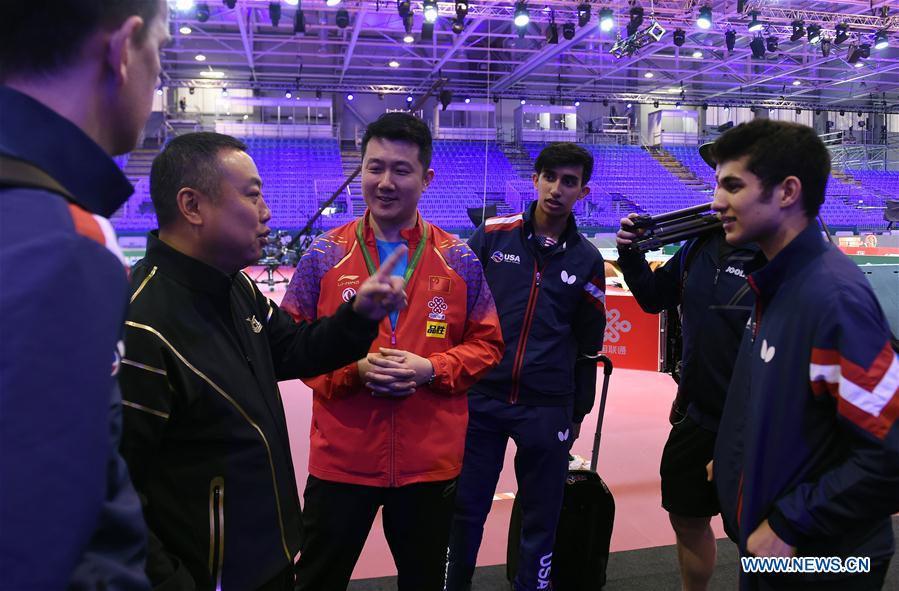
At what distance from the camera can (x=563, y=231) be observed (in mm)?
2645

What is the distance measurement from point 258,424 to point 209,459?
113 mm

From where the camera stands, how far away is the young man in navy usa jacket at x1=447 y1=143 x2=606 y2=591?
241 cm

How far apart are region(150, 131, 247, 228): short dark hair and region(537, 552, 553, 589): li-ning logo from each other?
1.77 meters

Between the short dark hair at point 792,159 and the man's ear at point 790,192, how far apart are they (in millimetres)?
12

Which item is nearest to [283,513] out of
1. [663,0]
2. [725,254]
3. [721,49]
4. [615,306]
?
[725,254]

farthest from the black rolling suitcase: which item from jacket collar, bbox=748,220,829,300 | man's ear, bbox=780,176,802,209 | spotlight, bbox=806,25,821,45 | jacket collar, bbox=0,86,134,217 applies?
spotlight, bbox=806,25,821,45

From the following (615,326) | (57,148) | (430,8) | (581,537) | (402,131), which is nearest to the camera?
(57,148)

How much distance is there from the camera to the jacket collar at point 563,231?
103 inches

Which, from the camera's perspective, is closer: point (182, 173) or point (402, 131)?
point (182, 173)

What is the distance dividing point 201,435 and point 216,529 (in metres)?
0.18

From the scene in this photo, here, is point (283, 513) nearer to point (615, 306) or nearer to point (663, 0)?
point (615, 306)

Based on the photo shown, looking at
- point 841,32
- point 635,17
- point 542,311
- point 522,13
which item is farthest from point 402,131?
point 841,32

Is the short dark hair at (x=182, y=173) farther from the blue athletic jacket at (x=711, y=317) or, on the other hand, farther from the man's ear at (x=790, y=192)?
the blue athletic jacket at (x=711, y=317)

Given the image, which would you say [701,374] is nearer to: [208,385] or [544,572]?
[544,572]
